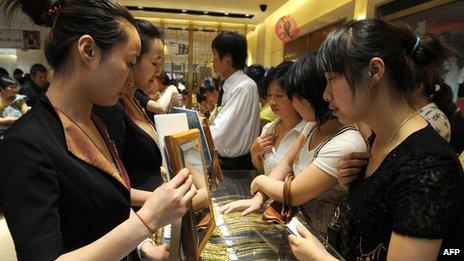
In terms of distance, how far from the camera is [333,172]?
1173 mm

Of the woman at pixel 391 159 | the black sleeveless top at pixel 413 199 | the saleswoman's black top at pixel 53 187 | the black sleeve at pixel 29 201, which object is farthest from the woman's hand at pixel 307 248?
the black sleeve at pixel 29 201

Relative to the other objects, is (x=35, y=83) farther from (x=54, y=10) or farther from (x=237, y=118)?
(x=54, y=10)

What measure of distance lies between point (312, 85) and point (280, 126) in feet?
1.77

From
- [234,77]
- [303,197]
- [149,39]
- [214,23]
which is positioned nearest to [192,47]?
[214,23]

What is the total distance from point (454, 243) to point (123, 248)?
762 millimetres

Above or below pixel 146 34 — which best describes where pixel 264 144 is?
below

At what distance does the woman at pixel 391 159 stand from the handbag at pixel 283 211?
324 mm

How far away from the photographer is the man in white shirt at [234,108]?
7.91 ft

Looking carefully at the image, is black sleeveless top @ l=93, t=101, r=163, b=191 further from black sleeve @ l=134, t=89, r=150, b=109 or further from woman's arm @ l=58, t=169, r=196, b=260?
black sleeve @ l=134, t=89, r=150, b=109

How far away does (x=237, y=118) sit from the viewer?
242 centimetres

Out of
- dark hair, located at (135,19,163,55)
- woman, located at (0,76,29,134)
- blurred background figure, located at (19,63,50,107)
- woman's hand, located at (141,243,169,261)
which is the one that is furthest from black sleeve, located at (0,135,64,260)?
blurred background figure, located at (19,63,50,107)

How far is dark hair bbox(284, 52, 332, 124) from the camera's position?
4.48 ft

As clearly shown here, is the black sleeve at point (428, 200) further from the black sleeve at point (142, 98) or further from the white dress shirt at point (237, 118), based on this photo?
the black sleeve at point (142, 98)

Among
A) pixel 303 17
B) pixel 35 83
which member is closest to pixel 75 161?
pixel 35 83
